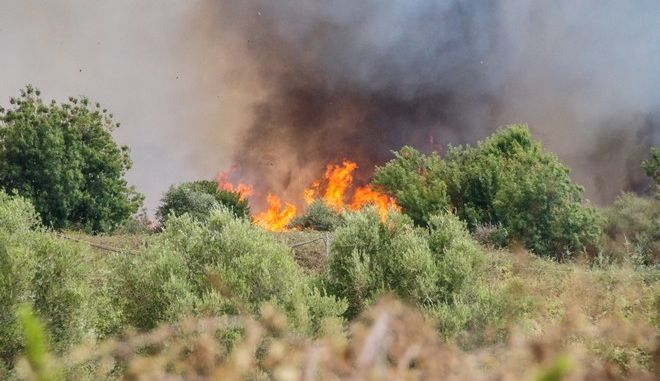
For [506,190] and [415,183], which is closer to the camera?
[506,190]

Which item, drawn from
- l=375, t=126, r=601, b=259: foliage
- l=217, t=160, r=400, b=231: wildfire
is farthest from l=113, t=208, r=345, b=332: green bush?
l=217, t=160, r=400, b=231: wildfire

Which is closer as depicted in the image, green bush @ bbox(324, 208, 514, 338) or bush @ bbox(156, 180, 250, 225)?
green bush @ bbox(324, 208, 514, 338)

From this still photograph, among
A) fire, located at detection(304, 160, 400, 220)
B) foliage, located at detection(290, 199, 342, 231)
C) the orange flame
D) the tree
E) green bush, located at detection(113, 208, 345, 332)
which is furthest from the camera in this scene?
fire, located at detection(304, 160, 400, 220)

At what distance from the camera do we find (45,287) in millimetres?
15602

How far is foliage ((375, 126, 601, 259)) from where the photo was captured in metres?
37.6

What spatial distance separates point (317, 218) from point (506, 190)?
630 inches

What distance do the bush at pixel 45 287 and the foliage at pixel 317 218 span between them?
108 ft

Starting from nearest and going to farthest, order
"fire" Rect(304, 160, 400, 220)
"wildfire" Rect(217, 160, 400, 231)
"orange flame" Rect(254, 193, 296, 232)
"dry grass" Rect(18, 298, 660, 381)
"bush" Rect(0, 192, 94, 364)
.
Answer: "dry grass" Rect(18, 298, 660, 381)
"bush" Rect(0, 192, 94, 364)
"orange flame" Rect(254, 193, 296, 232)
"wildfire" Rect(217, 160, 400, 231)
"fire" Rect(304, 160, 400, 220)

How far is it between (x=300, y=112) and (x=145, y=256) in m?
71.6

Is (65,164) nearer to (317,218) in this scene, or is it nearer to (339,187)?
(317,218)

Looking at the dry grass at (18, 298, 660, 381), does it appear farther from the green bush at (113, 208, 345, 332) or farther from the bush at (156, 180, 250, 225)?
the bush at (156, 180, 250, 225)

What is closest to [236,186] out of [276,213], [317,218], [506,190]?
[276,213]

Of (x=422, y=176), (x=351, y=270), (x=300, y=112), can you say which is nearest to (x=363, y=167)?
(x=300, y=112)

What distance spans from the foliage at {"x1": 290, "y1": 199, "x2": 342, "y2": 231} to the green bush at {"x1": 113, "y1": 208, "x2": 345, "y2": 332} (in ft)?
108
